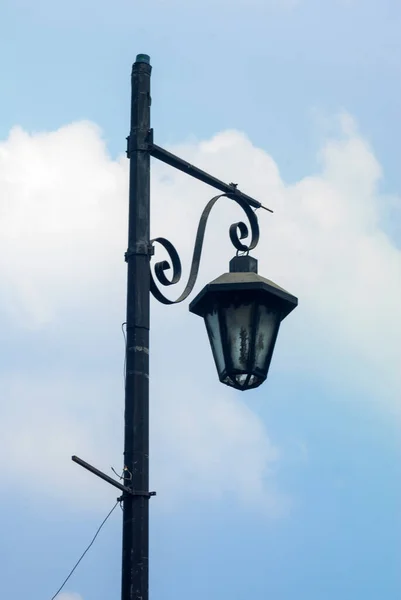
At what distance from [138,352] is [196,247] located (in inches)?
47.0

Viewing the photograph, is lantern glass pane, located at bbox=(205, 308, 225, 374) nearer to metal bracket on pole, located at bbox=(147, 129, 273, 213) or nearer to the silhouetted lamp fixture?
the silhouetted lamp fixture

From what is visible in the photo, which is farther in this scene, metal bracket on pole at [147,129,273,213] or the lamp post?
metal bracket on pole at [147,129,273,213]

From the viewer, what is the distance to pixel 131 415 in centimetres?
724

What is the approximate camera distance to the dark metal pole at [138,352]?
22.5 ft

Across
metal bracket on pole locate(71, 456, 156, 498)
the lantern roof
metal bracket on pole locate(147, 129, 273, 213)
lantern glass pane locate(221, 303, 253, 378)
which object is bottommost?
metal bracket on pole locate(71, 456, 156, 498)

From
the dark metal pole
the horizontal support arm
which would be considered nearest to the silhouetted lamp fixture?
the dark metal pole

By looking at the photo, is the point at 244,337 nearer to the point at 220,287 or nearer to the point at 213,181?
the point at 220,287

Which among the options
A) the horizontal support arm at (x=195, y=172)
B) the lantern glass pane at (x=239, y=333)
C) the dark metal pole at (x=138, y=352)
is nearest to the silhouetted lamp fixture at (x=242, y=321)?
the lantern glass pane at (x=239, y=333)

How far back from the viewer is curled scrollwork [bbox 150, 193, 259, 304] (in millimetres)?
7965

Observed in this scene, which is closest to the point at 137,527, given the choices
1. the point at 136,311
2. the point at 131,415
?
the point at 131,415

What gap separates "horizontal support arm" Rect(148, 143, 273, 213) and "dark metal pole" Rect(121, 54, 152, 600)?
117 millimetres

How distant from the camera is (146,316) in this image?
756cm

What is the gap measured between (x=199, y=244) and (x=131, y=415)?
5.27ft

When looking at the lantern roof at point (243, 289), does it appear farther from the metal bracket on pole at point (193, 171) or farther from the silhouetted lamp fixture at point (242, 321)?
the metal bracket on pole at point (193, 171)
